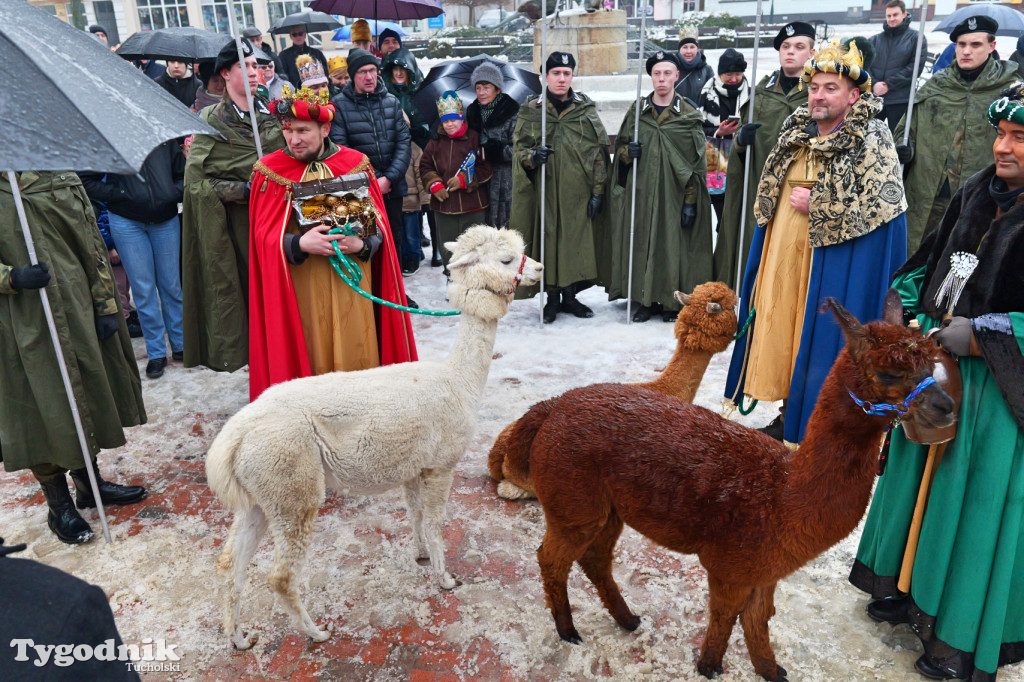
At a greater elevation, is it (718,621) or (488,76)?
(488,76)

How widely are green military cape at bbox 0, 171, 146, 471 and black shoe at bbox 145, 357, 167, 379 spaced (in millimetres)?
2188

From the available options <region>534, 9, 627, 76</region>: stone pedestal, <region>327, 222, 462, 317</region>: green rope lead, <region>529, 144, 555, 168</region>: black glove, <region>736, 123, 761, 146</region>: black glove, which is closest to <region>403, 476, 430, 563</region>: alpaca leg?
<region>327, 222, 462, 317</region>: green rope lead

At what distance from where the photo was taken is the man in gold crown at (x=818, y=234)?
394 cm

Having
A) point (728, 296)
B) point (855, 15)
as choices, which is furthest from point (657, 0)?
point (728, 296)

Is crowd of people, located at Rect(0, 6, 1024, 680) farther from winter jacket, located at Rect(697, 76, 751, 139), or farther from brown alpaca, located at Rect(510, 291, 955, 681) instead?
brown alpaca, located at Rect(510, 291, 955, 681)

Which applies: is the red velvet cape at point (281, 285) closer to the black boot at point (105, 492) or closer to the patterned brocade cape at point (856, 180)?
the black boot at point (105, 492)

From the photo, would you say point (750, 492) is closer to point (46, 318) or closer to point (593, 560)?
point (593, 560)

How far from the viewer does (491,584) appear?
3.50m

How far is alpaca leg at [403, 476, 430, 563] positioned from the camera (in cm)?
359

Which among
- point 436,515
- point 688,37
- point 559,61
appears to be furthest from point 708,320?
point 688,37

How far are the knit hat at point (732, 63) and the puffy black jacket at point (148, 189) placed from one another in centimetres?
561

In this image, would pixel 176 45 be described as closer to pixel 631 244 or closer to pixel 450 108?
pixel 450 108

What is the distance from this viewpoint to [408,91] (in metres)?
9.28

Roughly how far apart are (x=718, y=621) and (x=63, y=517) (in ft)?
11.7
